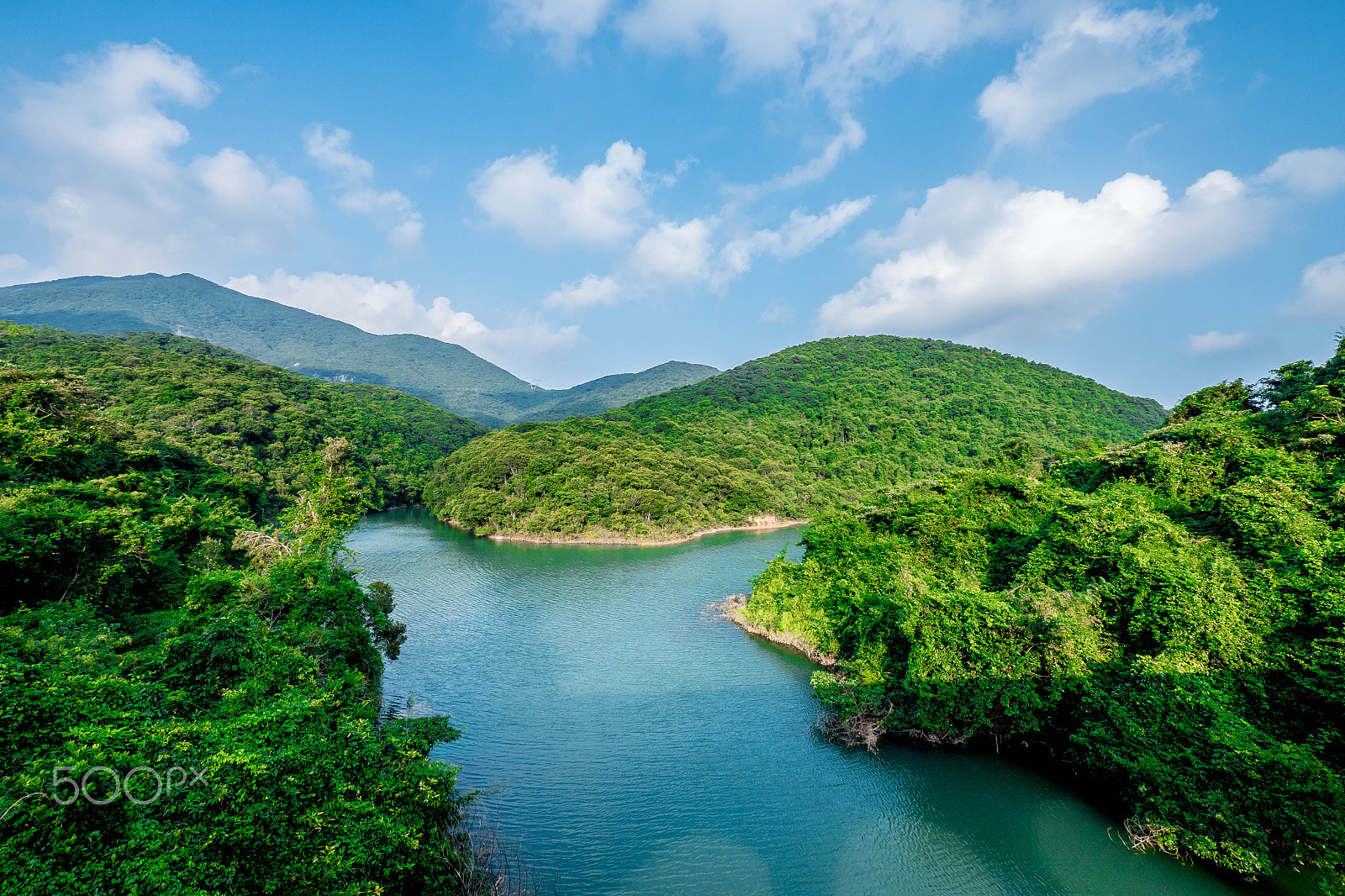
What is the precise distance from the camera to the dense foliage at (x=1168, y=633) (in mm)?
10578

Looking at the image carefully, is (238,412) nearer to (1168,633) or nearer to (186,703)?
(186,703)

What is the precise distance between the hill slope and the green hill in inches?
523

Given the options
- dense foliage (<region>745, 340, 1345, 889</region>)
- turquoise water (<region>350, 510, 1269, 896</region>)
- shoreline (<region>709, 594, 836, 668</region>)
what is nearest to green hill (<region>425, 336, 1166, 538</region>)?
shoreline (<region>709, 594, 836, 668</region>)

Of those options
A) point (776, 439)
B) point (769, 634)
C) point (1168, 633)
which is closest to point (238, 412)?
point (769, 634)

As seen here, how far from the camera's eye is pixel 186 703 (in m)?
8.41

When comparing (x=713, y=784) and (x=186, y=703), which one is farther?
(x=713, y=784)

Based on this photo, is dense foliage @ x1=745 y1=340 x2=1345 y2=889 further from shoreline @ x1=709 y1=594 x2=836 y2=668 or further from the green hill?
the green hill

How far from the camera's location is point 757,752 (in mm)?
16125

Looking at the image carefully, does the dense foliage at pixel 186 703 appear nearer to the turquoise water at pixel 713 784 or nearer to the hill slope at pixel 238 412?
the turquoise water at pixel 713 784

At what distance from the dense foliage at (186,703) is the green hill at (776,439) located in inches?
1358

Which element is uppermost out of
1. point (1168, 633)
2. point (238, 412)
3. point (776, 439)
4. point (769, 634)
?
point (776, 439)

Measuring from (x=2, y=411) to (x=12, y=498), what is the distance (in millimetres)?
11046

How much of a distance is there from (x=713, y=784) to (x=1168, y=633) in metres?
11.9

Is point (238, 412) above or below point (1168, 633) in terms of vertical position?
above
